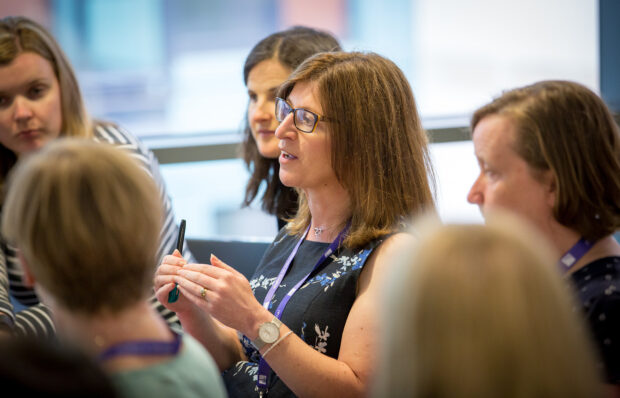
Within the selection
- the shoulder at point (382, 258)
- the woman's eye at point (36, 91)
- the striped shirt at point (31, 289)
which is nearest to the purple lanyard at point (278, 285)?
the shoulder at point (382, 258)

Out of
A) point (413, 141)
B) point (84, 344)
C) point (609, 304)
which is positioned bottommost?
point (609, 304)

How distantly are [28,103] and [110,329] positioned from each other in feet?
5.06

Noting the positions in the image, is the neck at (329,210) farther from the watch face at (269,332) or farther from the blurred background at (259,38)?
the blurred background at (259,38)

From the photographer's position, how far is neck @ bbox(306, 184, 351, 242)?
1812mm

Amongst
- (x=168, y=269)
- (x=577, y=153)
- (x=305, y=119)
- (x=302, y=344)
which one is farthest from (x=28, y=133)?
(x=577, y=153)

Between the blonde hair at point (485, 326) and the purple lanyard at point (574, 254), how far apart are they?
0.63 meters

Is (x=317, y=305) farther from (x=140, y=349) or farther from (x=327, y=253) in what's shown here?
(x=140, y=349)

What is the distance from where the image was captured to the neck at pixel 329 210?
5.95 ft

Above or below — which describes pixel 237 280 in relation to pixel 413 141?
below

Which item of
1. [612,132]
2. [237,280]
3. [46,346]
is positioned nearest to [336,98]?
[237,280]

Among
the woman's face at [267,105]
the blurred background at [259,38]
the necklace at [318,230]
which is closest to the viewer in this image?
the necklace at [318,230]

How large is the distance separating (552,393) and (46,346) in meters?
0.67

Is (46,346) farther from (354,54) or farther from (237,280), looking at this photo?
(354,54)

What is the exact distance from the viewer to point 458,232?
917mm
